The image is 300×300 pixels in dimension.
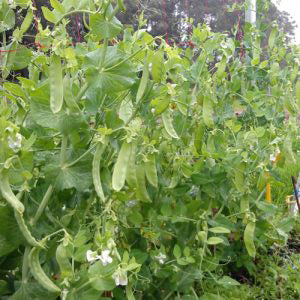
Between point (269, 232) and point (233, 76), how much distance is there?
0.93 m

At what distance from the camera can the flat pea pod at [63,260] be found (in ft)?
3.30

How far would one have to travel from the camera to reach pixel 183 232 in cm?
167

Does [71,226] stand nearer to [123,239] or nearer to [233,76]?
[123,239]

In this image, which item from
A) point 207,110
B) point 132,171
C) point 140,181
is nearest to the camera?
point 132,171

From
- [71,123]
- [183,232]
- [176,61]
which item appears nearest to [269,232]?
[183,232]

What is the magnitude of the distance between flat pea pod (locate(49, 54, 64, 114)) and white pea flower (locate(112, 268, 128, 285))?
0.41m

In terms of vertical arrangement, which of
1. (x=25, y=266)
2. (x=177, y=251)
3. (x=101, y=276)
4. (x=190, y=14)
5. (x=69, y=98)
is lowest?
(x=190, y=14)

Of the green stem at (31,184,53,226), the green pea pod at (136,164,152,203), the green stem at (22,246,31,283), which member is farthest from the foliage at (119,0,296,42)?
the green stem at (22,246,31,283)

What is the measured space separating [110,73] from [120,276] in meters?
0.52

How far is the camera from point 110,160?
1335mm

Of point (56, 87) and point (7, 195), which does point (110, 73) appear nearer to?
point (56, 87)

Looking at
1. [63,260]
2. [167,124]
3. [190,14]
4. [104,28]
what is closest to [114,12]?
[104,28]

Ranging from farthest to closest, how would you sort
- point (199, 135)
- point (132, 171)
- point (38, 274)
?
point (199, 135)
point (132, 171)
point (38, 274)

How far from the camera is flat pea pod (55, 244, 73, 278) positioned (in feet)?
3.30
